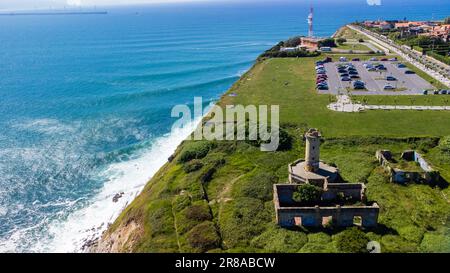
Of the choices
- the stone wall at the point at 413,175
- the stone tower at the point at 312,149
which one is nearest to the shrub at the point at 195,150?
the stone tower at the point at 312,149

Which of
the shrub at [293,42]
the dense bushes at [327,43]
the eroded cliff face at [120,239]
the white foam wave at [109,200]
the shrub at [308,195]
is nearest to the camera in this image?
the eroded cliff face at [120,239]

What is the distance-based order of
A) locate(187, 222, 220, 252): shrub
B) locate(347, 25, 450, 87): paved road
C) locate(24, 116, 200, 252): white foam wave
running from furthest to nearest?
1. locate(347, 25, 450, 87): paved road
2. locate(24, 116, 200, 252): white foam wave
3. locate(187, 222, 220, 252): shrub

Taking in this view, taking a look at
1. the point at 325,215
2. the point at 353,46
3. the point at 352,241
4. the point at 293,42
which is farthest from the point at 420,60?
the point at 352,241

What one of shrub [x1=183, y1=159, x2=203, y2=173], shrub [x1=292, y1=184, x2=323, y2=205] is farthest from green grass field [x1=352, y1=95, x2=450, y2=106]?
shrub [x1=292, y1=184, x2=323, y2=205]

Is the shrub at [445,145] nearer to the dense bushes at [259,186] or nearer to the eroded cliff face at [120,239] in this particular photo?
the dense bushes at [259,186]

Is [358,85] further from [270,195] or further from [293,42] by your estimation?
[293,42]

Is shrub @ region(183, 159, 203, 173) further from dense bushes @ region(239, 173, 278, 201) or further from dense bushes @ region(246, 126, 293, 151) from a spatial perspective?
dense bushes @ region(246, 126, 293, 151)
